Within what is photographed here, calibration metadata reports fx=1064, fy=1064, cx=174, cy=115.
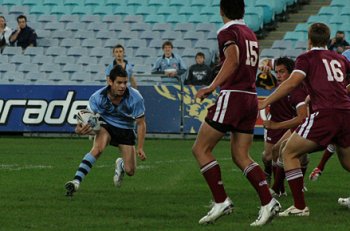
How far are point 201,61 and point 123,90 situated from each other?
1118 centimetres

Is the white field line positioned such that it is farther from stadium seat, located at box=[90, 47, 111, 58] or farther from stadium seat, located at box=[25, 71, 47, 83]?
stadium seat, located at box=[90, 47, 111, 58]

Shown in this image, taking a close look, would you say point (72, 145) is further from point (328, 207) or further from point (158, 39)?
point (328, 207)

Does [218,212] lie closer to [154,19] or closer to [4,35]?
[4,35]

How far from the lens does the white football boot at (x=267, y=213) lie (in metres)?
9.65

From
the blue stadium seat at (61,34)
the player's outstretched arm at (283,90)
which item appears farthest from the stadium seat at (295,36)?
the player's outstretched arm at (283,90)

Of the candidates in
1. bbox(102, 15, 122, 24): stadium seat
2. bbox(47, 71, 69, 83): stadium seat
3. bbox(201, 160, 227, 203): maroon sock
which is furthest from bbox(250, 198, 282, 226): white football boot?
bbox(102, 15, 122, 24): stadium seat

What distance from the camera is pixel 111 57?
87.9 ft

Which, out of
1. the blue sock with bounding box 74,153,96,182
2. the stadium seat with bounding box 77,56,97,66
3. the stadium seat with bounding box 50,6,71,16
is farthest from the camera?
the stadium seat with bounding box 50,6,71,16

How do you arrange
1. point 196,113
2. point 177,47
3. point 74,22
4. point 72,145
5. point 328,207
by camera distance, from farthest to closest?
point 74,22 < point 177,47 < point 196,113 < point 72,145 < point 328,207

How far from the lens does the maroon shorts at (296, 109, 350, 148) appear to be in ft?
33.5

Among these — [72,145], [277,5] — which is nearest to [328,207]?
[72,145]

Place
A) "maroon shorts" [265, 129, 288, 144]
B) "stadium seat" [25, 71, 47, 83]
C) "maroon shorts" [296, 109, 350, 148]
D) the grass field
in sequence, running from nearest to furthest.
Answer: the grass field
"maroon shorts" [296, 109, 350, 148]
"maroon shorts" [265, 129, 288, 144]
"stadium seat" [25, 71, 47, 83]

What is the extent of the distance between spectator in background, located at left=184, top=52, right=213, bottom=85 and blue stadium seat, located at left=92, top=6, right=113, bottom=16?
21.3 feet

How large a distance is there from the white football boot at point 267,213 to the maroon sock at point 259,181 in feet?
0.17
